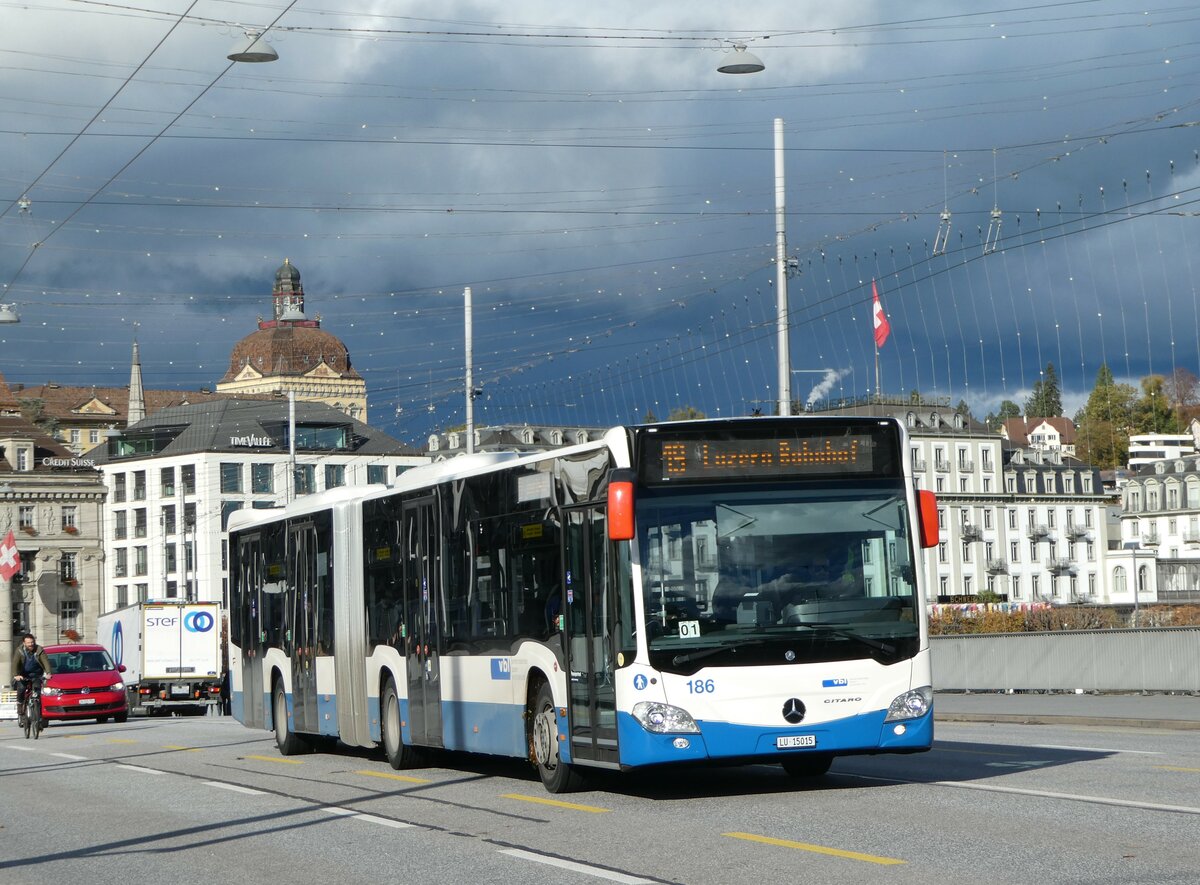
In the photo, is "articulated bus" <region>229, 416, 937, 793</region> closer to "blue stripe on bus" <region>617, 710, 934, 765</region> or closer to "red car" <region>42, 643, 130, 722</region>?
"blue stripe on bus" <region>617, 710, 934, 765</region>

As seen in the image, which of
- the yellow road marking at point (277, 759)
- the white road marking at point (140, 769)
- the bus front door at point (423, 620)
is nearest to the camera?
the bus front door at point (423, 620)

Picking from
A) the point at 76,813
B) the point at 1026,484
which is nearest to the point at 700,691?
the point at 76,813

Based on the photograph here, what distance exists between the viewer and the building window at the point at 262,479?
412 feet

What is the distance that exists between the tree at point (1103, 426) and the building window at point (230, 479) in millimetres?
59805

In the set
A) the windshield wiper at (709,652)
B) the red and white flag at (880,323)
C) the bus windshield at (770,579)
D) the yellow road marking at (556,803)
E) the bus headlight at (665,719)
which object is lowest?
the yellow road marking at (556,803)

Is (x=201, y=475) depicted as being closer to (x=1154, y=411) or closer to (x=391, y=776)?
(x=1154, y=411)

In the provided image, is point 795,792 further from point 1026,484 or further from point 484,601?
point 1026,484

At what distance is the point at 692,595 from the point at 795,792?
1906 millimetres

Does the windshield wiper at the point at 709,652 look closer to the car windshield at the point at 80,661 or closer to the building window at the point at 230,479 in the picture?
the car windshield at the point at 80,661

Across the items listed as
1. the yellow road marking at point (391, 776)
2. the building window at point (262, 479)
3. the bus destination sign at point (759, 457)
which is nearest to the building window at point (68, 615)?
the building window at point (262, 479)

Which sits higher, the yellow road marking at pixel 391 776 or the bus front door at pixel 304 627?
the bus front door at pixel 304 627

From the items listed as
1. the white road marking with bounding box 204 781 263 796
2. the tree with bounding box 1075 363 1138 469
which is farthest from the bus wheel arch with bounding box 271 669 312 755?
the tree with bounding box 1075 363 1138 469

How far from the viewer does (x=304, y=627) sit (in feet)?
77.8

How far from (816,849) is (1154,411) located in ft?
483
